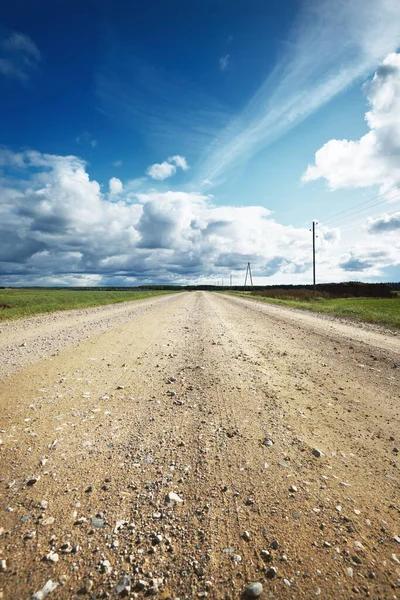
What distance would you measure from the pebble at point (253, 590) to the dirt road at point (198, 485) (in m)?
0.06

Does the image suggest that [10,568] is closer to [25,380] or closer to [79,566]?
[79,566]

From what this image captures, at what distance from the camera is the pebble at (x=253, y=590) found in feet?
6.65

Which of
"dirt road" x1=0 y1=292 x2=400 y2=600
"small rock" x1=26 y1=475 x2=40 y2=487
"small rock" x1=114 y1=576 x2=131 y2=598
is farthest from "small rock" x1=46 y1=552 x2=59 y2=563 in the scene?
"small rock" x1=26 y1=475 x2=40 y2=487

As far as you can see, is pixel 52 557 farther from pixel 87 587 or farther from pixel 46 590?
pixel 87 587

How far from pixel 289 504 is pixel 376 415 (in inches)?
117

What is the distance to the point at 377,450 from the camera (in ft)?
12.6

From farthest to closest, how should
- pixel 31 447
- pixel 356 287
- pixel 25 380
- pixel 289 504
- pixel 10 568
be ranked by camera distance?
pixel 356 287, pixel 25 380, pixel 31 447, pixel 289 504, pixel 10 568

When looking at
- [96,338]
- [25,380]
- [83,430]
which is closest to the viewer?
[83,430]

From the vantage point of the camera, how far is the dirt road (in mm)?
2168

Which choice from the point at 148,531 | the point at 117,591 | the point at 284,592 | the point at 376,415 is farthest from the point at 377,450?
the point at 117,591

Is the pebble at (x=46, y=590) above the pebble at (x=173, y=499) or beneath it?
above

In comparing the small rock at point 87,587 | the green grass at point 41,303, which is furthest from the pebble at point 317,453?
the green grass at point 41,303

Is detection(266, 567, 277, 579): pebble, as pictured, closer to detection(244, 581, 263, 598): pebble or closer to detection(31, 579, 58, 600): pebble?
detection(244, 581, 263, 598): pebble

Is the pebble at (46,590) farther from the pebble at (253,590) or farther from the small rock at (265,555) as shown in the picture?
the small rock at (265,555)
